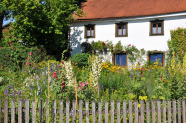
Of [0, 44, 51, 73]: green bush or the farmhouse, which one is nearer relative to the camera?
[0, 44, 51, 73]: green bush

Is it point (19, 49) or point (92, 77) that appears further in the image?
point (19, 49)

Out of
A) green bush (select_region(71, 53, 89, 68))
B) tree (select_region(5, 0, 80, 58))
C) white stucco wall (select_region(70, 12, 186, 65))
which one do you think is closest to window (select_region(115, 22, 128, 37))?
white stucco wall (select_region(70, 12, 186, 65))

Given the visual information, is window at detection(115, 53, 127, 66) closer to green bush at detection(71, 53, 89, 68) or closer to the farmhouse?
the farmhouse

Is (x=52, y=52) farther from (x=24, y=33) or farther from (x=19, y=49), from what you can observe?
(x=19, y=49)

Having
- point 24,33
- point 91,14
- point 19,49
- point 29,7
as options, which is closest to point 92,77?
Result: point 19,49

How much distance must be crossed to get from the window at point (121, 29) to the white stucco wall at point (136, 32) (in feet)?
0.91

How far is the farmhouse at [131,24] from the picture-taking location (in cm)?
1545

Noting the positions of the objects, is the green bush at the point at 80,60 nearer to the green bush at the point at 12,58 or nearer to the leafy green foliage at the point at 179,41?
the green bush at the point at 12,58

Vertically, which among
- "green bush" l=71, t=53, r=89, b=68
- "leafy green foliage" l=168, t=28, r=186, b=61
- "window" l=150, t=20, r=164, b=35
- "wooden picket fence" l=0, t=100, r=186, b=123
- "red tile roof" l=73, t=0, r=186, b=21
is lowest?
"wooden picket fence" l=0, t=100, r=186, b=123

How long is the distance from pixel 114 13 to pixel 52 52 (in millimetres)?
6315

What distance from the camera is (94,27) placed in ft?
59.6

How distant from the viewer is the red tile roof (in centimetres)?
1546

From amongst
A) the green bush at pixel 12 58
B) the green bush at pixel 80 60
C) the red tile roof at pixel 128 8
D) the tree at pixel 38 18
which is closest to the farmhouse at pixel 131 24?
the red tile roof at pixel 128 8

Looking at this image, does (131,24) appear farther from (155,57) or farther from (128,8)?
(155,57)
